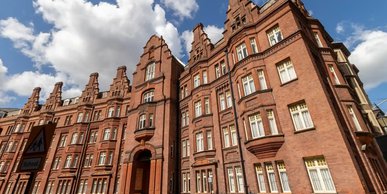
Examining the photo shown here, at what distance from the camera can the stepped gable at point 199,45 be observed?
24.7 metres

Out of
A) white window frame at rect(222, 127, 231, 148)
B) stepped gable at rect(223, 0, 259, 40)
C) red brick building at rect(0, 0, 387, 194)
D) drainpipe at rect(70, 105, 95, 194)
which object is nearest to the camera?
red brick building at rect(0, 0, 387, 194)

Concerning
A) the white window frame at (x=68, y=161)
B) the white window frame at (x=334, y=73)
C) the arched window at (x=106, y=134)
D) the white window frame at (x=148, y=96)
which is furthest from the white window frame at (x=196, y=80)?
the white window frame at (x=68, y=161)

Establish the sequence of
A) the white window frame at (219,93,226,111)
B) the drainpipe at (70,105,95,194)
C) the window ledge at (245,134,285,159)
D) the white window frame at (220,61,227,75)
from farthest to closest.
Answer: the drainpipe at (70,105,95,194) < the white window frame at (220,61,227,75) < the white window frame at (219,93,226,111) < the window ledge at (245,134,285,159)

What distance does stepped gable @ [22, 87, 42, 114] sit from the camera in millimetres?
41213

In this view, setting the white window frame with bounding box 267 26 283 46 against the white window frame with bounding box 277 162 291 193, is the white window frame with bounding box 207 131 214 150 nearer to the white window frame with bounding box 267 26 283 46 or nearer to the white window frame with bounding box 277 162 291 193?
the white window frame with bounding box 277 162 291 193

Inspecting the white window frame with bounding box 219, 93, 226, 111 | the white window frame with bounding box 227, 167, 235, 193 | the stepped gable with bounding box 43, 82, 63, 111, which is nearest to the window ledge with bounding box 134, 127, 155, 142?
the white window frame with bounding box 219, 93, 226, 111

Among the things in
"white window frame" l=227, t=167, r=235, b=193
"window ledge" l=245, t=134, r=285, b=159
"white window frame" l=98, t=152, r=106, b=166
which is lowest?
"white window frame" l=227, t=167, r=235, b=193

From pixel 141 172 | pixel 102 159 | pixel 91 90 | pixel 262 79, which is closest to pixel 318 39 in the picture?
pixel 262 79

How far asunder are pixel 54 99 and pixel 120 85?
626 inches

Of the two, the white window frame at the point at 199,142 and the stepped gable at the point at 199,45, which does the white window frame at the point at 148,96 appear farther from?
the white window frame at the point at 199,142

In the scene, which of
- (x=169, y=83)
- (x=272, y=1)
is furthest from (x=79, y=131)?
(x=272, y=1)

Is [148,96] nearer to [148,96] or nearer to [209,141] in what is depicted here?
[148,96]

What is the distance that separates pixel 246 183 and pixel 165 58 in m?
20.0

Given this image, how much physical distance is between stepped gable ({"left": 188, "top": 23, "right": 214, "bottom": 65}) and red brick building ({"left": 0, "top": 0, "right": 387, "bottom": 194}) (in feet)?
0.52
